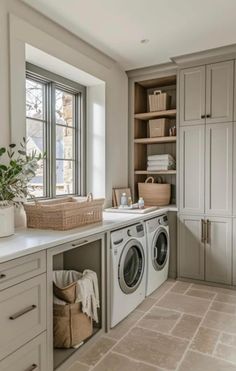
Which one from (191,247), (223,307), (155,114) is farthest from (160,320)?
(155,114)

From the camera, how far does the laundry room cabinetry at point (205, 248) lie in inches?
129

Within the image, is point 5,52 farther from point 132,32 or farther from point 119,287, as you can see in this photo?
point 119,287

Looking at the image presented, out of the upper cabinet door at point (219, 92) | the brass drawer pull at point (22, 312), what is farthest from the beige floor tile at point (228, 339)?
the upper cabinet door at point (219, 92)

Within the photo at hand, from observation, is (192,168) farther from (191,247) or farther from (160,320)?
(160,320)

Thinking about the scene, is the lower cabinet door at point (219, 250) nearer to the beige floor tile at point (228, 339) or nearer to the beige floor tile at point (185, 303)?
the beige floor tile at point (185, 303)

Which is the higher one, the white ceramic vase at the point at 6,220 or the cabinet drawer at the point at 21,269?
the white ceramic vase at the point at 6,220

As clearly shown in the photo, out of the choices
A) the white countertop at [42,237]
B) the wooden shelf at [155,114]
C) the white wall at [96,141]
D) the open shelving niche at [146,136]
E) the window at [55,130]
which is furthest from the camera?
the open shelving niche at [146,136]

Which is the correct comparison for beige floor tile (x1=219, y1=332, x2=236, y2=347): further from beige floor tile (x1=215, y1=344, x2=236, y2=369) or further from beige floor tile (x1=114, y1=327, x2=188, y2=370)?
beige floor tile (x1=114, y1=327, x2=188, y2=370)

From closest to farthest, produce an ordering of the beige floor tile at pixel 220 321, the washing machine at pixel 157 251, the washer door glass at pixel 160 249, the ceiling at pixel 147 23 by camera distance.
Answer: the ceiling at pixel 147 23
the beige floor tile at pixel 220 321
the washing machine at pixel 157 251
the washer door glass at pixel 160 249

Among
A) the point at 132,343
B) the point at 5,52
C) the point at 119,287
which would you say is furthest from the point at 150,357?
the point at 5,52

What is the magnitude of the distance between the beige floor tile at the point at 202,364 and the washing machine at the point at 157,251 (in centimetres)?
100

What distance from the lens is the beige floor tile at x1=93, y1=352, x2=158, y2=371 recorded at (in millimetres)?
1942

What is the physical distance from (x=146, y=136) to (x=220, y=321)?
2.49 m

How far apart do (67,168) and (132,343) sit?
1905mm
